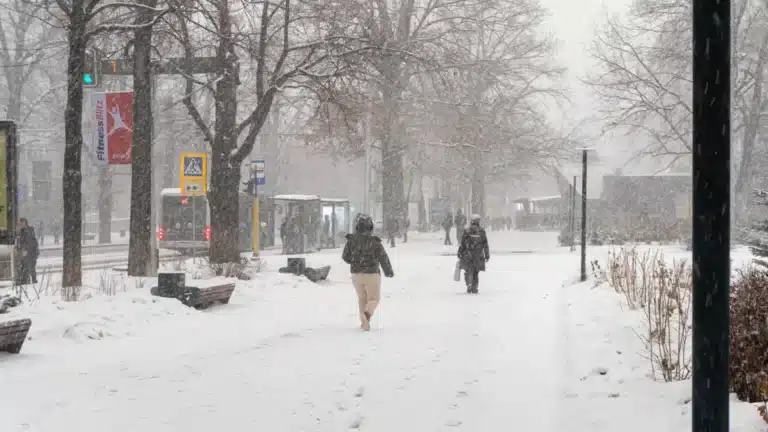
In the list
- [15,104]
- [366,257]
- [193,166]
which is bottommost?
[366,257]

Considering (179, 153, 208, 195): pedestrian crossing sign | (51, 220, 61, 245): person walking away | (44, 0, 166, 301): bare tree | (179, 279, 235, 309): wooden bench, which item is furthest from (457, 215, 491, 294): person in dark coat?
(51, 220, 61, 245): person walking away

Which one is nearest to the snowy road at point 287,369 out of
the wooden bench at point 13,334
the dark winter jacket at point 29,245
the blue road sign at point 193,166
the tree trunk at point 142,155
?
the wooden bench at point 13,334

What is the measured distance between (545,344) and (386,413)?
164 inches

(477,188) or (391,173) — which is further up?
(391,173)

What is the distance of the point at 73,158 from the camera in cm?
1432

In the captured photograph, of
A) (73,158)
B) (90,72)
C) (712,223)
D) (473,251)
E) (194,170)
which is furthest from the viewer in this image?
(194,170)

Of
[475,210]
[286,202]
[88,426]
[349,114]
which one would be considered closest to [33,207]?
[286,202]

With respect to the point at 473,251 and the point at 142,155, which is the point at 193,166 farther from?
the point at 473,251

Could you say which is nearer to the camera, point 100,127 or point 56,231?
point 100,127

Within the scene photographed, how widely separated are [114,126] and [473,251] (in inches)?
301

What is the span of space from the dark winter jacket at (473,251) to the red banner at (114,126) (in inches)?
274

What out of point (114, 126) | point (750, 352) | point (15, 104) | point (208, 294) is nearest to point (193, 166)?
point (114, 126)

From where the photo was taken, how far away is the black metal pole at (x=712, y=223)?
11.3 feet

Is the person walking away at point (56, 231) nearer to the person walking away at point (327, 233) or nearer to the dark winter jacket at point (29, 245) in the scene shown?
the person walking away at point (327, 233)
